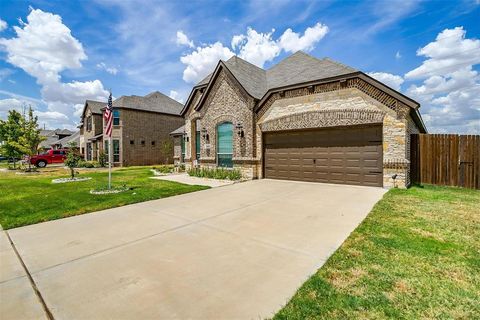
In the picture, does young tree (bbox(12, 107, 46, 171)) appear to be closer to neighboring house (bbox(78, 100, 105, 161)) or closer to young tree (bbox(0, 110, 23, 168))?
young tree (bbox(0, 110, 23, 168))

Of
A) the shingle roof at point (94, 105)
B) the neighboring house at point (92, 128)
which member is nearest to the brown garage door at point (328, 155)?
the neighboring house at point (92, 128)

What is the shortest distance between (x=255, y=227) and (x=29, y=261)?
3.92 m

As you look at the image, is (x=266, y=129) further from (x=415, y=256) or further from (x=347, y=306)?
(x=347, y=306)

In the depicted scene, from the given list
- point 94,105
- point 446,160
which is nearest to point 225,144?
point 446,160

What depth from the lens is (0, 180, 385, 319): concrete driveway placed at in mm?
2674

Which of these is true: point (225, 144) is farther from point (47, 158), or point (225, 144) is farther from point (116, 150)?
point (47, 158)

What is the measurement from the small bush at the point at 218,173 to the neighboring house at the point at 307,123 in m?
0.50

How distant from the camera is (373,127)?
10.0 metres

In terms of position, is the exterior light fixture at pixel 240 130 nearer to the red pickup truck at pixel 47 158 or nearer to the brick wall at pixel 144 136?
the brick wall at pixel 144 136

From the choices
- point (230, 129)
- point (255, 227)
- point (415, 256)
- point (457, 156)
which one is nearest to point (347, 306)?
point (415, 256)

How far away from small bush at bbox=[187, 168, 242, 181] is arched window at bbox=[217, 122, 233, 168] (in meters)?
0.67

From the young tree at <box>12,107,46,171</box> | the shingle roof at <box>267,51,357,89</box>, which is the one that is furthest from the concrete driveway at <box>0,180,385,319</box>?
the young tree at <box>12,107,46,171</box>

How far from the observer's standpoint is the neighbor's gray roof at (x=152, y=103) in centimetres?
2573

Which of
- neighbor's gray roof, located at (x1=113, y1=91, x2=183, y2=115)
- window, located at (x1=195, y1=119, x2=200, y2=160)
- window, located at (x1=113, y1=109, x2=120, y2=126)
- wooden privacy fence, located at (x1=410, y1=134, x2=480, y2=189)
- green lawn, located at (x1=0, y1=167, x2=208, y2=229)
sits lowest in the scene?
green lawn, located at (x1=0, y1=167, x2=208, y2=229)
